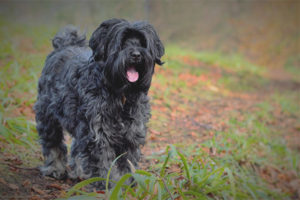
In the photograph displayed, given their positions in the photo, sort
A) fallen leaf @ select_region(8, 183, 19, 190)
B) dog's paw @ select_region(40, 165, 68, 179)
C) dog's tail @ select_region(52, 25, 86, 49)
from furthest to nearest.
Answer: dog's tail @ select_region(52, 25, 86, 49)
dog's paw @ select_region(40, 165, 68, 179)
fallen leaf @ select_region(8, 183, 19, 190)

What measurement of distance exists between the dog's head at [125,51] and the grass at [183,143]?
80 cm

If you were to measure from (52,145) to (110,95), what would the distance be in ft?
4.31

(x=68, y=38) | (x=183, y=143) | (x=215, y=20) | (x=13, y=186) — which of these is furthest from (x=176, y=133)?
(x=215, y=20)

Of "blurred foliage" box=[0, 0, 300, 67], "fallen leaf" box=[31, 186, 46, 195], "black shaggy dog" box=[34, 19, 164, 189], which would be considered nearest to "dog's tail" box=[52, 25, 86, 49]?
"black shaggy dog" box=[34, 19, 164, 189]

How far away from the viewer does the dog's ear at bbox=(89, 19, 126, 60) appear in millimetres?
2996

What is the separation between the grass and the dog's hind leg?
0.26 m

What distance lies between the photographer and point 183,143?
16.0 ft

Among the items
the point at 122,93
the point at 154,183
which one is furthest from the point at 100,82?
the point at 154,183

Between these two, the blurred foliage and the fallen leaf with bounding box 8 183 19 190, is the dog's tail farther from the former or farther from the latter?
the blurred foliage

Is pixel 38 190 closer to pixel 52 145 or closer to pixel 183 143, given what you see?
pixel 52 145

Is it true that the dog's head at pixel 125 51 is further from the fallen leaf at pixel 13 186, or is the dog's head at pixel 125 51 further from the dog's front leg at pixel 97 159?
the fallen leaf at pixel 13 186

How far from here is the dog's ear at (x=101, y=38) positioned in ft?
9.83

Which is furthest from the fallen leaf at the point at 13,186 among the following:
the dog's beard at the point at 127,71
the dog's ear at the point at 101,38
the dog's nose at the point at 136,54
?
the dog's nose at the point at 136,54

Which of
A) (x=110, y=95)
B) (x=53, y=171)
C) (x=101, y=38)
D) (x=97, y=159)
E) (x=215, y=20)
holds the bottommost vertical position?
(x=53, y=171)
